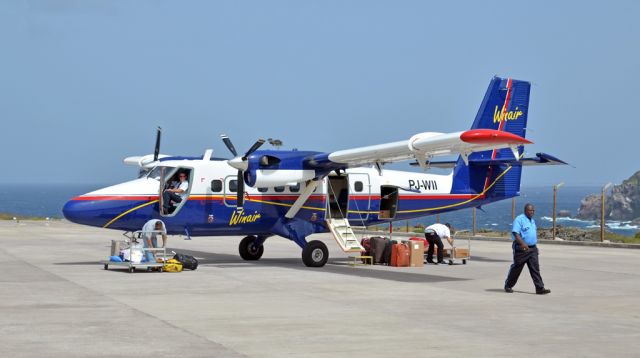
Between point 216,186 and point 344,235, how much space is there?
377 centimetres

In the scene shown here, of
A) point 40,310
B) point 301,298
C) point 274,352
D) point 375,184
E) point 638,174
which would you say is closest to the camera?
point 274,352

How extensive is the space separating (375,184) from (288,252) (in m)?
6.61

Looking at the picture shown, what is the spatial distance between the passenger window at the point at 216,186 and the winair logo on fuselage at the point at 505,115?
30.0 feet

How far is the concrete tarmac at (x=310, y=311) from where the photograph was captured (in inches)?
450

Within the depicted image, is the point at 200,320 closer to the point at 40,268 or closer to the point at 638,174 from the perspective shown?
the point at 40,268

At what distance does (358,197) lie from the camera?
26.4 metres

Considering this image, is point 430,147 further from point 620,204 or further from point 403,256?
point 620,204

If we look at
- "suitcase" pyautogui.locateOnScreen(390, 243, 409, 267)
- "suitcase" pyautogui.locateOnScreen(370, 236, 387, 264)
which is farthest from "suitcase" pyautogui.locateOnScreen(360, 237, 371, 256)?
"suitcase" pyautogui.locateOnScreen(390, 243, 409, 267)

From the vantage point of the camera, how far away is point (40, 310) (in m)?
14.6

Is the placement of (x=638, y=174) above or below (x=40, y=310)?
above

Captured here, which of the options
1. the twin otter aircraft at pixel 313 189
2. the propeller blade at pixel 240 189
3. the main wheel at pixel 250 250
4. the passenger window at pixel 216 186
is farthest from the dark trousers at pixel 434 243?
the passenger window at pixel 216 186

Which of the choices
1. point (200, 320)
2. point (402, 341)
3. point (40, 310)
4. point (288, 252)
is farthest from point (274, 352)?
point (288, 252)

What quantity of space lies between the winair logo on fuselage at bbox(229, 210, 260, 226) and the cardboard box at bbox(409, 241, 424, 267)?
437cm

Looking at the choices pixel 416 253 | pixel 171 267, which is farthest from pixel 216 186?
pixel 416 253
